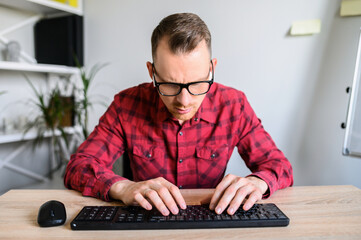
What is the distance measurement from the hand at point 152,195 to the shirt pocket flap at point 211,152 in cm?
37

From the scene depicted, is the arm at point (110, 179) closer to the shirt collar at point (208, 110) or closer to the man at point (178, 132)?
the man at point (178, 132)

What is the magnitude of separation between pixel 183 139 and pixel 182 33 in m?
0.42

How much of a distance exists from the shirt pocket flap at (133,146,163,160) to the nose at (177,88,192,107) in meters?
0.31

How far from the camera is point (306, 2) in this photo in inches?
58.2

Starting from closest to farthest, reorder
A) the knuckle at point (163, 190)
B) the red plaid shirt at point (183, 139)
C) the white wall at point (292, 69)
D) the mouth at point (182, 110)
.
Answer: the knuckle at point (163, 190) → the mouth at point (182, 110) → the red plaid shirt at point (183, 139) → the white wall at point (292, 69)

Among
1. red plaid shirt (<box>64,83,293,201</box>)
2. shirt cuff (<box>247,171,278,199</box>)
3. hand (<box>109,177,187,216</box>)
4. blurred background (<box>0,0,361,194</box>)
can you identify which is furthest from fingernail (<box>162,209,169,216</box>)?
blurred background (<box>0,0,361,194</box>)

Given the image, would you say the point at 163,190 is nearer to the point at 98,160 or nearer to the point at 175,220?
the point at 175,220

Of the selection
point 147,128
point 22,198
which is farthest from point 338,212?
point 22,198

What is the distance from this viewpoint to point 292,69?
1550mm

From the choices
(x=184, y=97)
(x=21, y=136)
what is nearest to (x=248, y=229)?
(x=184, y=97)

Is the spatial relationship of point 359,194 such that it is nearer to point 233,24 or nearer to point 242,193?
point 242,193

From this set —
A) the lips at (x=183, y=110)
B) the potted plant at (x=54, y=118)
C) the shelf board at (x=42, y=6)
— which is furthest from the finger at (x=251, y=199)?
the shelf board at (x=42, y=6)

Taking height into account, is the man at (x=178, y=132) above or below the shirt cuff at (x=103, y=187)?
above

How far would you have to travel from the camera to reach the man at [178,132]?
83 centimetres
